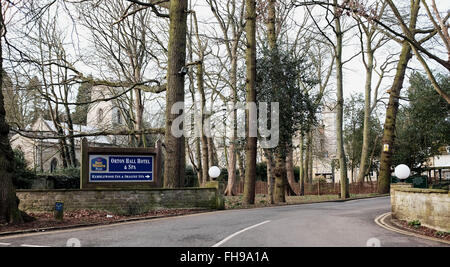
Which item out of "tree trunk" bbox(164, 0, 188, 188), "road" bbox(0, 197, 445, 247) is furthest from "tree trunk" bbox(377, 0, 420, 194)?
"road" bbox(0, 197, 445, 247)

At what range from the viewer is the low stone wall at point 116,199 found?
14.8 metres

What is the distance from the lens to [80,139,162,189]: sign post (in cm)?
1625

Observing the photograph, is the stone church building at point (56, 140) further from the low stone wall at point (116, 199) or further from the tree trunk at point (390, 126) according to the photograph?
the tree trunk at point (390, 126)

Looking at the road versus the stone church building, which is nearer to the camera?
the road

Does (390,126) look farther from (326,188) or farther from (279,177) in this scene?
(279,177)

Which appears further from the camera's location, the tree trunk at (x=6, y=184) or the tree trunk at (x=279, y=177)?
the tree trunk at (x=279, y=177)

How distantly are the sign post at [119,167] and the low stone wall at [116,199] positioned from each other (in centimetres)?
95

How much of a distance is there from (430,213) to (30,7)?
1283cm

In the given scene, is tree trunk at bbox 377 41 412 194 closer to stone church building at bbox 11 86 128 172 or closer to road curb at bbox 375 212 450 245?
road curb at bbox 375 212 450 245

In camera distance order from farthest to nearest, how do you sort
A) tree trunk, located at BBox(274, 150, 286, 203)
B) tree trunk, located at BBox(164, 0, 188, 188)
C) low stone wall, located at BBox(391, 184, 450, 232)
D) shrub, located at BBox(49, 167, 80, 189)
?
shrub, located at BBox(49, 167, 80, 189) → tree trunk, located at BBox(274, 150, 286, 203) → tree trunk, located at BBox(164, 0, 188, 188) → low stone wall, located at BBox(391, 184, 450, 232)

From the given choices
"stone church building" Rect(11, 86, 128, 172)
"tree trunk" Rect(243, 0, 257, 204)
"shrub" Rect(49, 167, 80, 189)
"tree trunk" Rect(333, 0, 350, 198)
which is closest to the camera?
"tree trunk" Rect(243, 0, 257, 204)

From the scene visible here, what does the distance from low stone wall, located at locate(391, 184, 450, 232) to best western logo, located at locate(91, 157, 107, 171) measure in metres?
10.6

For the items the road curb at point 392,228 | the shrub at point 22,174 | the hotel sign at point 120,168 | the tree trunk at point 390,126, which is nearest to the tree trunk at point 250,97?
the hotel sign at point 120,168
